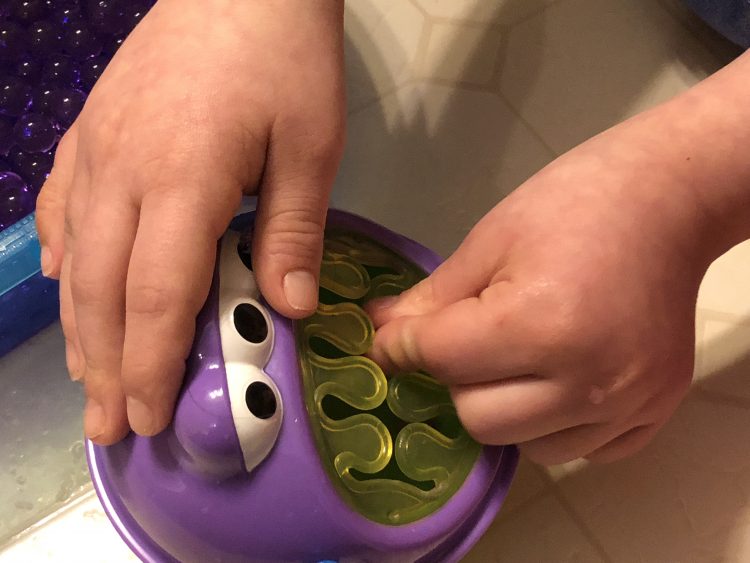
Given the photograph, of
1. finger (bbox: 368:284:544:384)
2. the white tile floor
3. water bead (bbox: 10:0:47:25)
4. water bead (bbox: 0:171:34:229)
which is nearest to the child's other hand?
finger (bbox: 368:284:544:384)

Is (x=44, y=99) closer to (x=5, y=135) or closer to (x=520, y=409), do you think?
(x=5, y=135)

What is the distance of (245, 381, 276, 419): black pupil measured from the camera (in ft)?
1.12

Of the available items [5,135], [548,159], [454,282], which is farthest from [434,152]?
[5,135]

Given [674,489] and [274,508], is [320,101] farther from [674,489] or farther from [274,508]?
[674,489]

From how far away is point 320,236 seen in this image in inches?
15.2

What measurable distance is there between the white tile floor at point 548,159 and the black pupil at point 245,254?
20cm

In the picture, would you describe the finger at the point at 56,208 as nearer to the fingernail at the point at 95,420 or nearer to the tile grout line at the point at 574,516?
the fingernail at the point at 95,420

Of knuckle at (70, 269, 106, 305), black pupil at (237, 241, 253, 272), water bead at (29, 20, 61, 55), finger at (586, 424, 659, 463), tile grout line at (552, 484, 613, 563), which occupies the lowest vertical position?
tile grout line at (552, 484, 613, 563)

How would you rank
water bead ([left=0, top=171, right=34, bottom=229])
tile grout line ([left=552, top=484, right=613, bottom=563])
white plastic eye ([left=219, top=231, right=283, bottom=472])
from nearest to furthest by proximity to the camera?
white plastic eye ([left=219, top=231, right=283, bottom=472]), tile grout line ([left=552, top=484, right=613, bottom=563]), water bead ([left=0, top=171, right=34, bottom=229])

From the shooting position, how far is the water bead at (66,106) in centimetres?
63

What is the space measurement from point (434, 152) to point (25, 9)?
1.12 feet

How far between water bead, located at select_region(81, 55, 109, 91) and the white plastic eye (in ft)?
1.11

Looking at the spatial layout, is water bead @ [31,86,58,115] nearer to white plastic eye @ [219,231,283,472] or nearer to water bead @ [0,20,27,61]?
water bead @ [0,20,27,61]

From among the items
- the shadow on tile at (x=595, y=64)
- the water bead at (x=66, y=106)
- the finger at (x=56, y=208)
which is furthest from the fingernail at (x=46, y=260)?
the shadow on tile at (x=595, y=64)
